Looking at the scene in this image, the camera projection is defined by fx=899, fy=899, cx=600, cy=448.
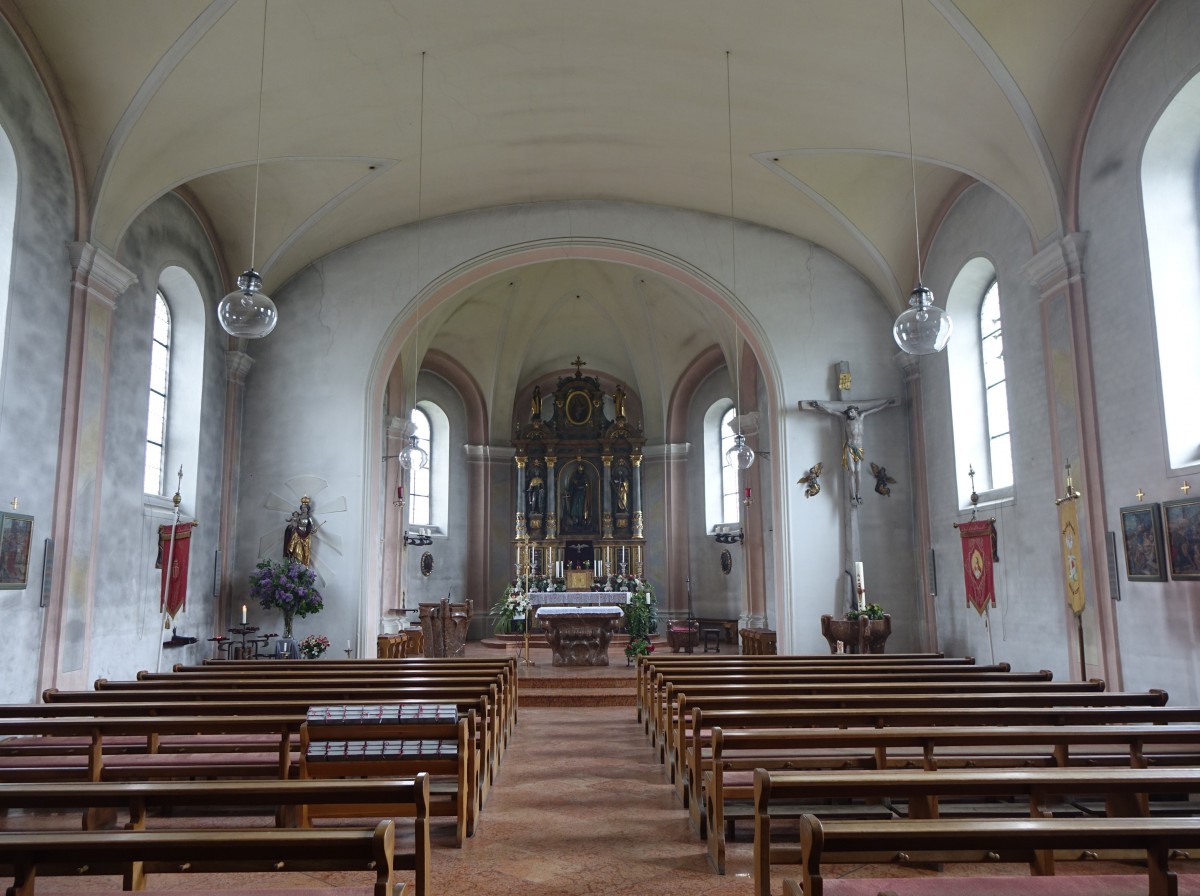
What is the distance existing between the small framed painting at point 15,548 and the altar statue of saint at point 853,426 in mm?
9454

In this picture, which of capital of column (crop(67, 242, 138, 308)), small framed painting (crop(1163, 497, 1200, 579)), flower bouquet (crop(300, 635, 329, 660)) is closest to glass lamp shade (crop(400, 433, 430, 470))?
flower bouquet (crop(300, 635, 329, 660))

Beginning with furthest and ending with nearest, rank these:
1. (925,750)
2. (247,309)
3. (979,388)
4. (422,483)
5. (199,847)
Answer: (422,483)
(979,388)
(247,309)
(925,750)
(199,847)

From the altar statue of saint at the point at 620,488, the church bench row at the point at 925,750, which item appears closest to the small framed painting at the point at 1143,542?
the church bench row at the point at 925,750

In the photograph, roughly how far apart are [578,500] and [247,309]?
535 inches

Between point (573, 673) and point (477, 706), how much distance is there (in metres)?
6.70

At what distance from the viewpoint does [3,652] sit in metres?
7.36

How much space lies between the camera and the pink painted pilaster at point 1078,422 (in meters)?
7.98

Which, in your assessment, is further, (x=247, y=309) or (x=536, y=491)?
(x=536, y=491)

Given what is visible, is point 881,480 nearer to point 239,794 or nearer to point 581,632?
point 581,632

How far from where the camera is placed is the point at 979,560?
10.5 m

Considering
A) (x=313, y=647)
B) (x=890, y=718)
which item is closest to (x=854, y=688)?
(x=890, y=718)

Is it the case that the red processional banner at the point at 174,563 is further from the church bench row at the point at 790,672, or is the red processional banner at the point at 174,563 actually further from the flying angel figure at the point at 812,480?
the flying angel figure at the point at 812,480

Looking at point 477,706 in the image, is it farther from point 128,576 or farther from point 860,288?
point 860,288

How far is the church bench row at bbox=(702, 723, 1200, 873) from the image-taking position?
4238 mm
